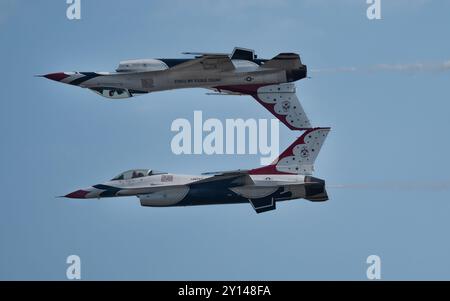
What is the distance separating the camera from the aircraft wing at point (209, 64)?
63.1 meters

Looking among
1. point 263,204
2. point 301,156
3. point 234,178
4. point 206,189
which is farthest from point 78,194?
point 301,156

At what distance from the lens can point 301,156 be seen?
63.3 m

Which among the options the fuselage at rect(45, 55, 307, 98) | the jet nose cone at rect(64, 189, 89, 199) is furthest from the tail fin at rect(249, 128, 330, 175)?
the jet nose cone at rect(64, 189, 89, 199)

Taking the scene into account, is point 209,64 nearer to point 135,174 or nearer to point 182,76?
point 182,76

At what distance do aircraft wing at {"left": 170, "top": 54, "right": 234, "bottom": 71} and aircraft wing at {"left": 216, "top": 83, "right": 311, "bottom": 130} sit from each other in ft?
3.96

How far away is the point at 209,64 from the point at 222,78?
0.73m

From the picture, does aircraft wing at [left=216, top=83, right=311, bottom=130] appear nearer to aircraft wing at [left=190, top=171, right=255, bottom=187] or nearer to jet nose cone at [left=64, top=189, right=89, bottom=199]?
aircraft wing at [left=190, top=171, right=255, bottom=187]

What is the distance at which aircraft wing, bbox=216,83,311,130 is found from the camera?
6444 cm
